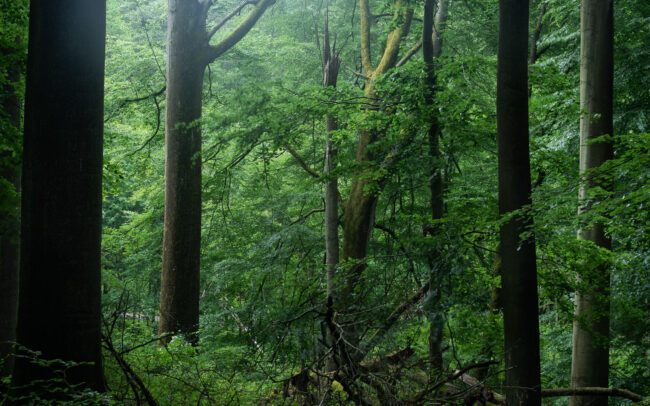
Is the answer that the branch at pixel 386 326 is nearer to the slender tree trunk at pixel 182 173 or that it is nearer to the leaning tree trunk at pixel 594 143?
the leaning tree trunk at pixel 594 143

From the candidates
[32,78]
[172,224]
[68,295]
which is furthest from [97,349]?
[172,224]

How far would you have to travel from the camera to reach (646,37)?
29.0ft

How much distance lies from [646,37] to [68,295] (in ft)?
32.8

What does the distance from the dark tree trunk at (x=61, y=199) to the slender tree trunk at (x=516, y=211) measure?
3558mm

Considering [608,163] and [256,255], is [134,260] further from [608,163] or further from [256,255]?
[608,163]

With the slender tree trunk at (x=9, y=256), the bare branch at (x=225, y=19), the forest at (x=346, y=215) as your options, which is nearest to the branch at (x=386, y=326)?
the forest at (x=346, y=215)

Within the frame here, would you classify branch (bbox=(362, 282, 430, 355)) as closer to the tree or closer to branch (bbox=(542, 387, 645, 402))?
branch (bbox=(542, 387, 645, 402))

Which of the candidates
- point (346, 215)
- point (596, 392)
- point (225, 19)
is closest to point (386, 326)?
point (596, 392)

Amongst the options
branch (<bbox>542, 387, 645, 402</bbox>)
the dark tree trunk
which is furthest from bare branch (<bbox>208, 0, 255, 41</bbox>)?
branch (<bbox>542, 387, 645, 402</bbox>)

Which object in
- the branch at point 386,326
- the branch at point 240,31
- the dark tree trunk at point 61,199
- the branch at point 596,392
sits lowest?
the branch at point 596,392

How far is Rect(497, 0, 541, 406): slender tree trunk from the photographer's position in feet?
14.0

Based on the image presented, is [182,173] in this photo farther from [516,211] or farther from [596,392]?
[596,392]

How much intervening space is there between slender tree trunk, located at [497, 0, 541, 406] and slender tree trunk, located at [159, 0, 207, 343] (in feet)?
16.0

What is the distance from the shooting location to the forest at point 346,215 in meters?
4.01
